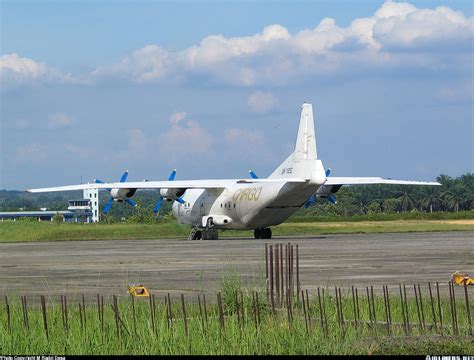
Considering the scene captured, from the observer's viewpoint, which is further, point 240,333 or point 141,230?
point 141,230

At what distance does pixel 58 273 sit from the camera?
33.6 metres

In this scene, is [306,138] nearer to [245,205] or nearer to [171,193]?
[245,205]

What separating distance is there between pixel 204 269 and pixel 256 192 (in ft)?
112

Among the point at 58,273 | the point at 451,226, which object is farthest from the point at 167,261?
the point at 451,226

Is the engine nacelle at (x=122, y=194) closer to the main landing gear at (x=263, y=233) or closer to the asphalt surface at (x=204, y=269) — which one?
the main landing gear at (x=263, y=233)

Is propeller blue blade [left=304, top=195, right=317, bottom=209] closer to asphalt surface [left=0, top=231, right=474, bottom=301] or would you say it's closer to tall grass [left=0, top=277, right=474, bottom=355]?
asphalt surface [left=0, top=231, right=474, bottom=301]

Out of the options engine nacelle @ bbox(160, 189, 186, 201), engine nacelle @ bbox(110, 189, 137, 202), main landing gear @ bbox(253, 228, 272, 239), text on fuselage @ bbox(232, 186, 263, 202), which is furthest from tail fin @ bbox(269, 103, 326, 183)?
engine nacelle @ bbox(110, 189, 137, 202)

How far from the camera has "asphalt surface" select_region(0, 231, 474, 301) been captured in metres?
27.0

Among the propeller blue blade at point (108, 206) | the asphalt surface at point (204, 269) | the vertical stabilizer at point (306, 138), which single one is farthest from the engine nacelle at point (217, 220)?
the asphalt surface at point (204, 269)

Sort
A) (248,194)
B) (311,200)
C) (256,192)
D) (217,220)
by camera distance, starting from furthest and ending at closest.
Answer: (217,220) → (311,200) → (248,194) → (256,192)

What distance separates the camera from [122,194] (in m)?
69.4

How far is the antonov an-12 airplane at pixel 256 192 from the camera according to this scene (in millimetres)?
65312

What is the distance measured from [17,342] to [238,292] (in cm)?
471

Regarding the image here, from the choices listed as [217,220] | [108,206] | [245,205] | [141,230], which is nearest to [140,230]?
[141,230]
